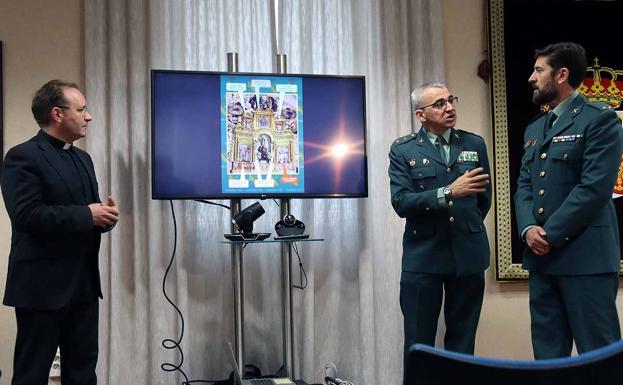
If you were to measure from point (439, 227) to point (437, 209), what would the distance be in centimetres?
11

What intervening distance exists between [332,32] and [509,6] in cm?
109

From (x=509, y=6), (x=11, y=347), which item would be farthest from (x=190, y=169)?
(x=509, y=6)

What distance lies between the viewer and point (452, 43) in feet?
12.5

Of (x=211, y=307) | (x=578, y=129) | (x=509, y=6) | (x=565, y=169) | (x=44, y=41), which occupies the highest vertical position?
(x=509, y=6)

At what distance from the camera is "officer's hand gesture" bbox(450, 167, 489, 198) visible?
268cm

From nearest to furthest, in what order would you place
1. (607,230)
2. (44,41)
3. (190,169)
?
(607,230)
(190,169)
(44,41)

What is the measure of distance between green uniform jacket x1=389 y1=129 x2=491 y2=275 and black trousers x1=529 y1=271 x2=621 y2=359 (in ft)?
1.18

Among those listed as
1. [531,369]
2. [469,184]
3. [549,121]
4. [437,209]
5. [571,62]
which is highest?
[571,62]

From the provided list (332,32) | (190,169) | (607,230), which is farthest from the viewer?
(332,32)

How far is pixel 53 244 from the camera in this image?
2492mm

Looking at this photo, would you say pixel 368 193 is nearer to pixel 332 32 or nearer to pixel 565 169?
pixel 332 32

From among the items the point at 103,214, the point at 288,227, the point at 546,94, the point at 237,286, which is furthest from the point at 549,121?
the point at 103,214

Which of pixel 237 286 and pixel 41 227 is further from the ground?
pixel 41 227

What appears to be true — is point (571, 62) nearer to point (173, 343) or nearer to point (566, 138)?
point (566, 138)
